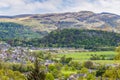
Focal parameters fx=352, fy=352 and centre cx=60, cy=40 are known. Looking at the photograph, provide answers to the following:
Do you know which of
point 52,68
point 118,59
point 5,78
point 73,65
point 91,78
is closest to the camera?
point 118,59

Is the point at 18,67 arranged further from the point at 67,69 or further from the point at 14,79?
the point at 14,79

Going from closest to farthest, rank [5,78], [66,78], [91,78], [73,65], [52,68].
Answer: [5,78]
[91,78]
[66,78]
[52,68]
[73,65]

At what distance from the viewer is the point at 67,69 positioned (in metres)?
164

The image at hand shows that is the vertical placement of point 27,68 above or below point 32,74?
below

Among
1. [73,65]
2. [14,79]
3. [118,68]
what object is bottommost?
[73,65]

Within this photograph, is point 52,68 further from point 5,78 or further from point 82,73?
point 5,78

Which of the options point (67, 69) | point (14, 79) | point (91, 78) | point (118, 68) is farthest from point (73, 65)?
point (118, 68)

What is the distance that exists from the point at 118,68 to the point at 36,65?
13897mm

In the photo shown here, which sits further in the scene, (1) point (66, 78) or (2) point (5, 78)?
(1) point (66, 78)

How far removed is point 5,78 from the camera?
91.5 meters

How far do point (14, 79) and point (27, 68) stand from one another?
205 ft

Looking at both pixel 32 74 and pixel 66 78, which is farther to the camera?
pixel 66 78

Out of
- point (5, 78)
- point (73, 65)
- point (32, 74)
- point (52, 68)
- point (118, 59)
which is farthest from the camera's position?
point (73, 65)

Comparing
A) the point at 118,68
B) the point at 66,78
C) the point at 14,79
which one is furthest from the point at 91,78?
the point at 118,68
